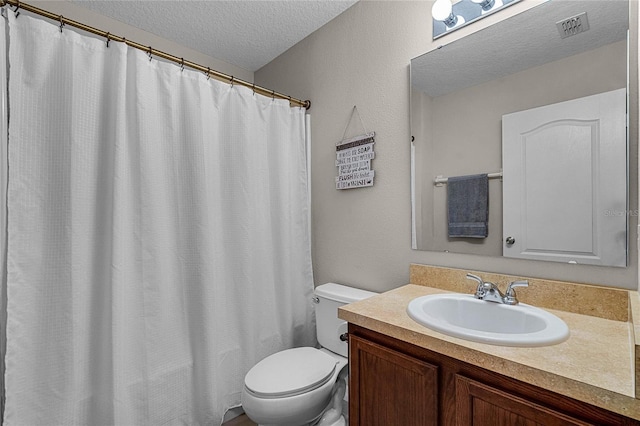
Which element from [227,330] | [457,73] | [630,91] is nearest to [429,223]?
[457,73]

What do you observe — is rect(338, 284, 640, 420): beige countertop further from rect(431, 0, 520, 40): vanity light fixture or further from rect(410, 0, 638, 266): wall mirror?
rect(431, 0, 520, 40): vanity light fixture

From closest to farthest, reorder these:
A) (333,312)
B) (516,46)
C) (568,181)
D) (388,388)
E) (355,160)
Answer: (388,388) < (568,181) < (516,46) < (333,312) < (355,160)

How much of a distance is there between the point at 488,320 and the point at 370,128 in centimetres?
115

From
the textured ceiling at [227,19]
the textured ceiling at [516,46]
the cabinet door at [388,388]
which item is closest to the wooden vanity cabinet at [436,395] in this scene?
the cabinet door at [388,388]

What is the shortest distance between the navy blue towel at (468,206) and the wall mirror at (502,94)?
22 mm

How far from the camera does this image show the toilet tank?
166 cm

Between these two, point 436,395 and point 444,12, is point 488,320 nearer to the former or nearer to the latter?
point 436,395

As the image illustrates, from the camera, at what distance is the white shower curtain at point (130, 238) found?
1166mm

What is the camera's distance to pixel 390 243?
1.68 m

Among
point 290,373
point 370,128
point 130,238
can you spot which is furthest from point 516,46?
point 130,238

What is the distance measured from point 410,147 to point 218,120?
1061mm

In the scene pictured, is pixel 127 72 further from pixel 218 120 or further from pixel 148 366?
pixel 148 366

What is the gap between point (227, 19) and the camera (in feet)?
6.29

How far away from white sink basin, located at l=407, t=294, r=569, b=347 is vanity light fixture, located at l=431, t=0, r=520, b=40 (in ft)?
4.03
